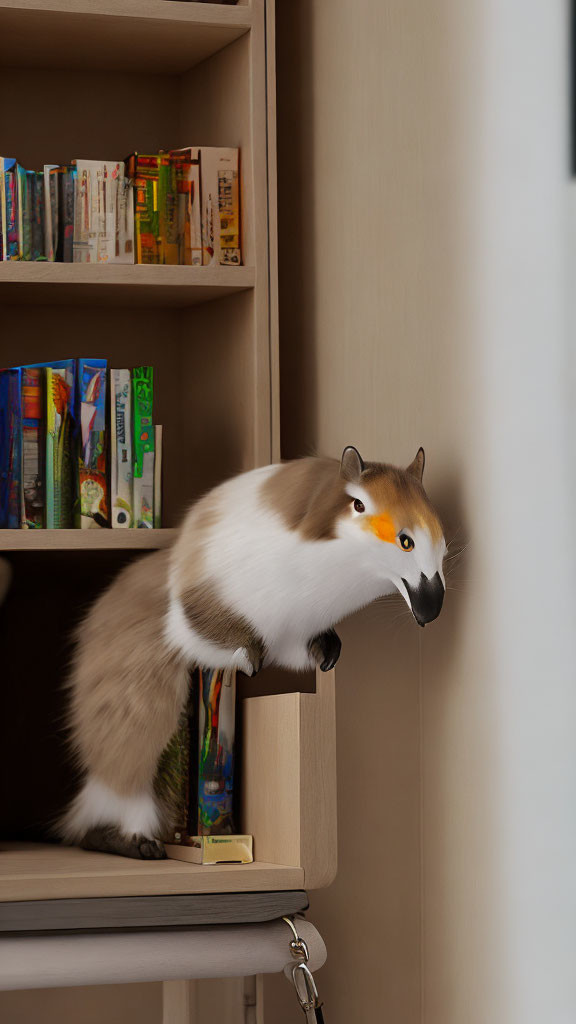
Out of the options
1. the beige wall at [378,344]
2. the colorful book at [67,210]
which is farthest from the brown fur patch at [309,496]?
the colorful book at [67,210]

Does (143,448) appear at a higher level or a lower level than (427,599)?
higher

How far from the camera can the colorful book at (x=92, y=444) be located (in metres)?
1.24

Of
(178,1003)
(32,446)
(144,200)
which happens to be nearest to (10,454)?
(32,446)

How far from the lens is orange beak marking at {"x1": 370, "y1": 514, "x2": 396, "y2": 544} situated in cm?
94

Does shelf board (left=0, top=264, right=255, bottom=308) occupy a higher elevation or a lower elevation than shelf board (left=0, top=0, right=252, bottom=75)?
lower

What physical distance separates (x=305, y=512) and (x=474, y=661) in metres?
0.21

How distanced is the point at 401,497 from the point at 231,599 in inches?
8.3

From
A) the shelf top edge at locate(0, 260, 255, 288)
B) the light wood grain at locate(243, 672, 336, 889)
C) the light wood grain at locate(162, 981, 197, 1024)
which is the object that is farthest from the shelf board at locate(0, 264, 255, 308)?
the light wood grain at locate(162, 981, 197, 1024)

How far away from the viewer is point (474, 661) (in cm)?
93

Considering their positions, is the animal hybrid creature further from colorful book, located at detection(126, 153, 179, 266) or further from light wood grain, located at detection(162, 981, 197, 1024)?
colorful book, located at detection(126, 153, 179, 266)

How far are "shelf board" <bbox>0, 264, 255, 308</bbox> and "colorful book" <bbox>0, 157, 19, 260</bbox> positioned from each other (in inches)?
1.4

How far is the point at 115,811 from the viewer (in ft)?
3.86

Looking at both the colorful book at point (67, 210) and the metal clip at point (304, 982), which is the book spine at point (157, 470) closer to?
the colorful book at point (67, 210)

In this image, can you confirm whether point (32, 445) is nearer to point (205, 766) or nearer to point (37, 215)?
point (37, 215)
